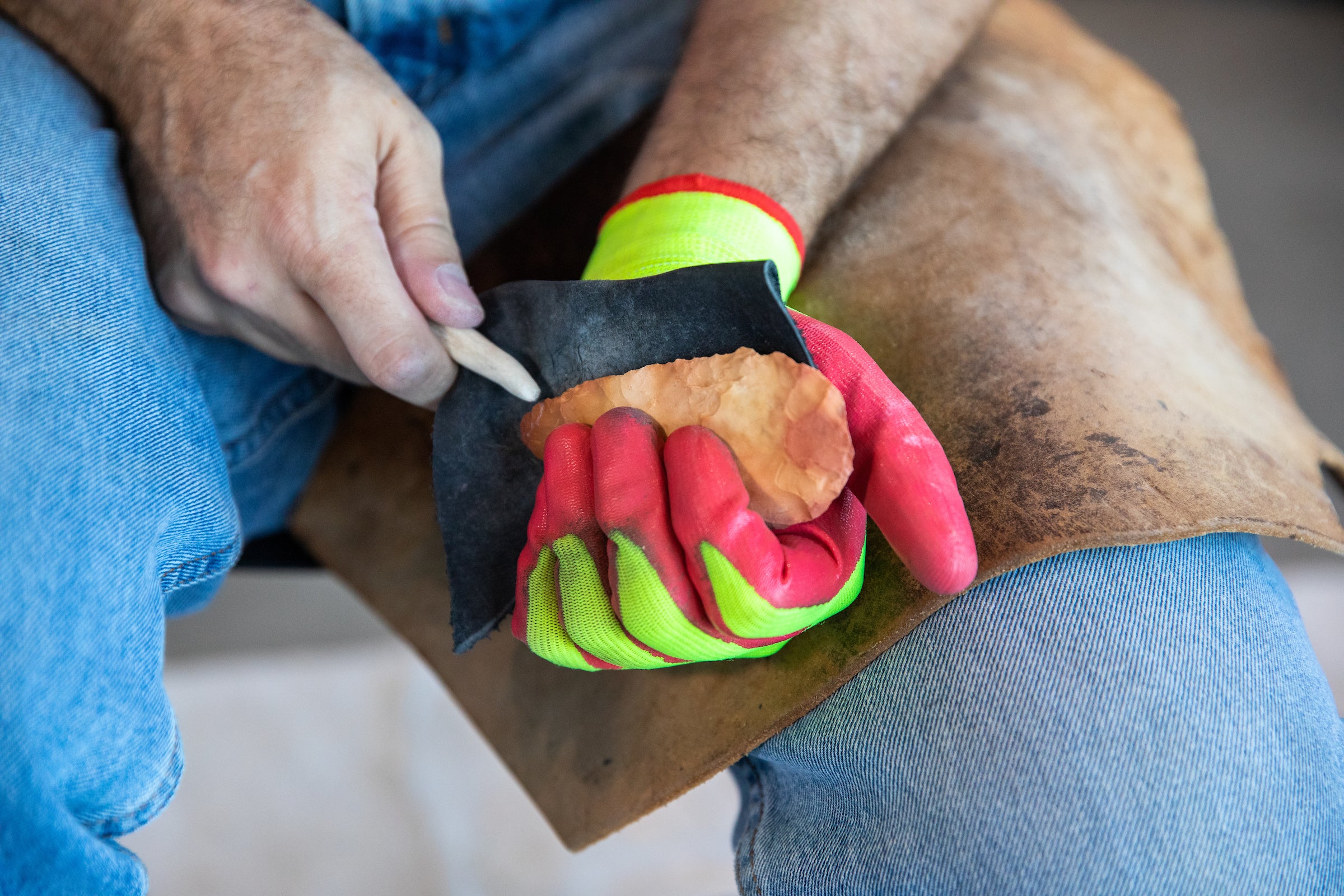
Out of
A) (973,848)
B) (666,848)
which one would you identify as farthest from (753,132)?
(666,848)

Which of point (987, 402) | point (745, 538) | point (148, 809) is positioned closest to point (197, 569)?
point (148, 809)

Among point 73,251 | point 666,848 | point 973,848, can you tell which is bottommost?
point 666,848

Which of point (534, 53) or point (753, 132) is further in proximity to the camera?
point (534, 53)

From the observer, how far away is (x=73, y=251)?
0.53 metres

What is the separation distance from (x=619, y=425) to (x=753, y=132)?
11.8 inches

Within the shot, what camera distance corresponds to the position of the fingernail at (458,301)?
1.91ft

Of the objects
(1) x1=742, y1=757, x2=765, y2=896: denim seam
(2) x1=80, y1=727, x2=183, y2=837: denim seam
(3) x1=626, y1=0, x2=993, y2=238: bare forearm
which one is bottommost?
(1) x1=742, y1=757, x2=765, y2=896: denim seam

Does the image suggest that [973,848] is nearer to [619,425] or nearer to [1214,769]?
[1214,769]

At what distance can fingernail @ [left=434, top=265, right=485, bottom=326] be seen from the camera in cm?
58

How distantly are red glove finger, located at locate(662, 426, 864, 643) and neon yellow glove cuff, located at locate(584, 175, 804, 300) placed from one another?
0.52 feet

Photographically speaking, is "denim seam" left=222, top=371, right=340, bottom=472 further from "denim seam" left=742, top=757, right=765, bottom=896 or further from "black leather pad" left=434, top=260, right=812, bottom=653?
"denim seam" left=742, top=757, right=765, bottom=896

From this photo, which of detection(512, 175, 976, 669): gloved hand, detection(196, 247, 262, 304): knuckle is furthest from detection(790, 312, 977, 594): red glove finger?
detection(196, 247, 262, 304): knuckle

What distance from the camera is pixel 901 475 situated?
1.41ft

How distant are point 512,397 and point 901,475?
0.88 ft
